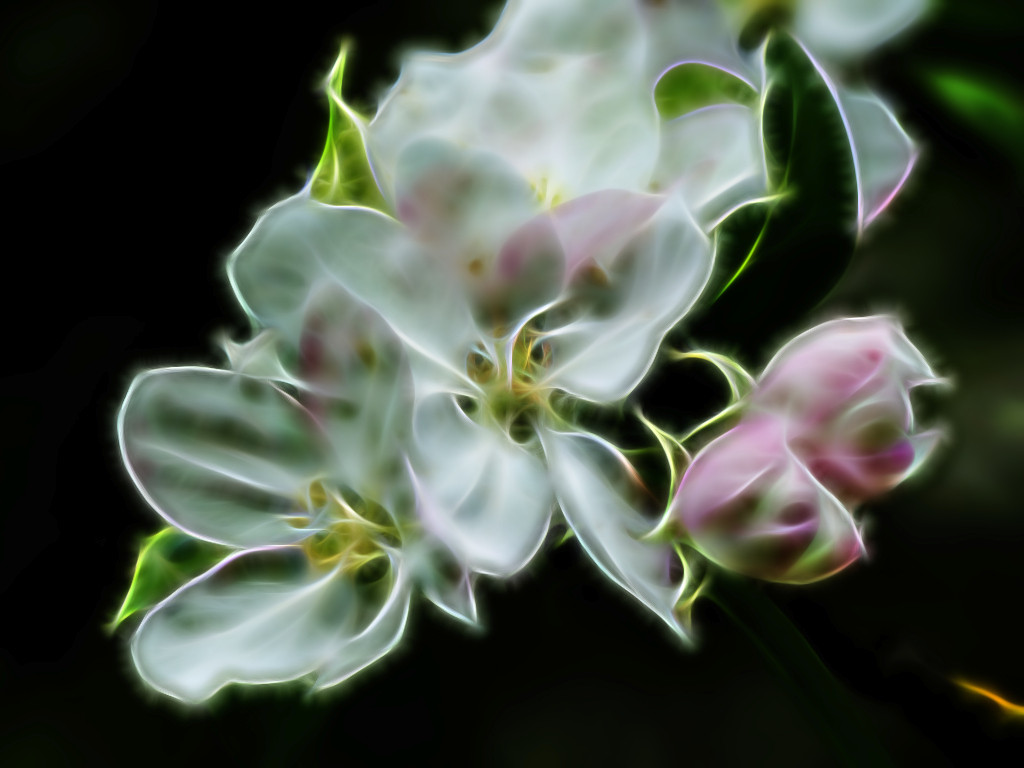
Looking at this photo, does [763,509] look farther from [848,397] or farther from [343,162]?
[343,162]

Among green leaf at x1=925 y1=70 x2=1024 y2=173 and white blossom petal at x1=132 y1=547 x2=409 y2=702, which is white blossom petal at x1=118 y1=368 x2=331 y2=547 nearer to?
white blossom petal at x1=132 y1=547 x2=409 y2=702

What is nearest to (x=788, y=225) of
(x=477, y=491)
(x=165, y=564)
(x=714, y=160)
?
(x=714, y=160)

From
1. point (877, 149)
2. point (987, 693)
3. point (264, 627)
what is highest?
point (877, 149)

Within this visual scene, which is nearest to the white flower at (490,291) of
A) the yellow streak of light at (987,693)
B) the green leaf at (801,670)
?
the green leaf at (801,670)

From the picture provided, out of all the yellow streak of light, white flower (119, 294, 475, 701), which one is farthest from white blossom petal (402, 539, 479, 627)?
the yellow streak of light

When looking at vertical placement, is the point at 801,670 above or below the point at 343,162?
below

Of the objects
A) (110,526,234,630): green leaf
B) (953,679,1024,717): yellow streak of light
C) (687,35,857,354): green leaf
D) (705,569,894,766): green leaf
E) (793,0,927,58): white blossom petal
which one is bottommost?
(953,679,1024,717): yellow streak of light

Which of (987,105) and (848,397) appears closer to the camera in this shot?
(848,397)

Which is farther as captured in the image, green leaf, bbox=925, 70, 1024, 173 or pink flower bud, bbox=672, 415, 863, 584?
green leaf, bbox=925, 70, 1024, 173
